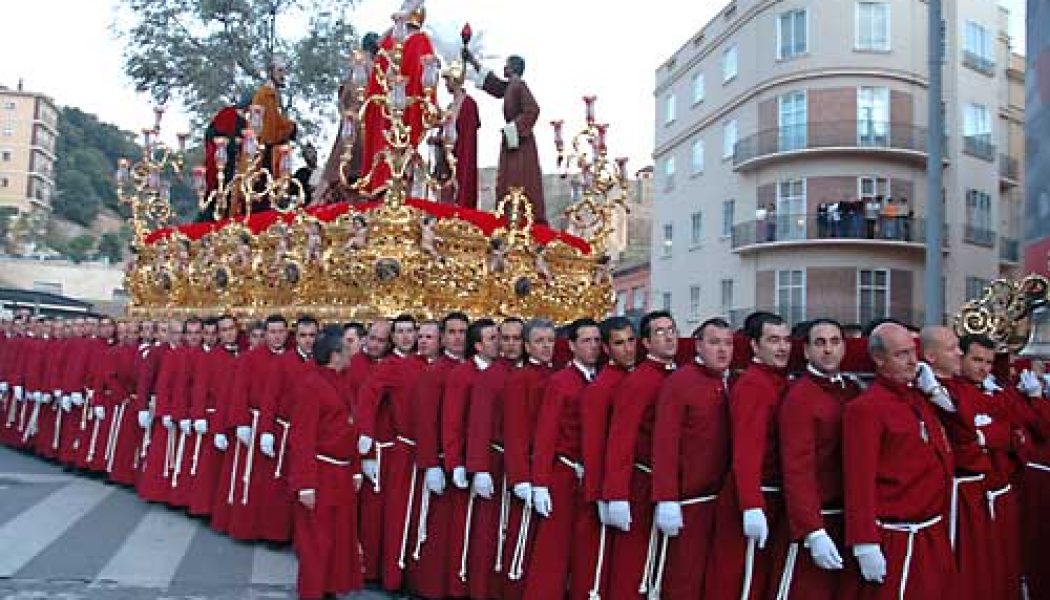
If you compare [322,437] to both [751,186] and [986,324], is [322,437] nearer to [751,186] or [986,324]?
→ [986,324]

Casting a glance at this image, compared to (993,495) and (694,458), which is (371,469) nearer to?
(694,458)

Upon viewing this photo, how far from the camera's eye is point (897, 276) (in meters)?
29.9

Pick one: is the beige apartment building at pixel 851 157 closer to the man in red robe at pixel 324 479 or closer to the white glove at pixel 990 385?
the white glove at pixel 990 385

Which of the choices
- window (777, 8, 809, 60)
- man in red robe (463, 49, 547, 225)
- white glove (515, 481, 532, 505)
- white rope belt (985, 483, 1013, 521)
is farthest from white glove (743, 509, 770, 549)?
window (777, 8, 809, 60)

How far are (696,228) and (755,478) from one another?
31993 mm

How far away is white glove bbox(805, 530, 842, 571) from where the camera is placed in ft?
13.9

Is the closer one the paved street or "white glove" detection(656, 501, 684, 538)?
"white glove" detection(656, 501, 684, 538)

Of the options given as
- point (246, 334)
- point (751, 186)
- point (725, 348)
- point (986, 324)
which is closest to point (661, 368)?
point (725, 348)

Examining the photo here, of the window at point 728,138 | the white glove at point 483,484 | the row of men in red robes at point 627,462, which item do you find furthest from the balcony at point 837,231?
the white glove at point 483,484

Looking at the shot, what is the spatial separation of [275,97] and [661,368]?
31.7 ft

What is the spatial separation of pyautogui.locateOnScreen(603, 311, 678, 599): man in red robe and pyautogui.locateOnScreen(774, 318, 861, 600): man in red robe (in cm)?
84

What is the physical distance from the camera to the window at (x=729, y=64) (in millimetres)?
33281

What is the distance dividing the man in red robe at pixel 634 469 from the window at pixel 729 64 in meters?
29.5

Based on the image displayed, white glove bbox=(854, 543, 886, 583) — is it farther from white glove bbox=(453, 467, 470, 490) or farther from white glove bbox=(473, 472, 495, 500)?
white glove bbox=(453, 467, 470, 490)
